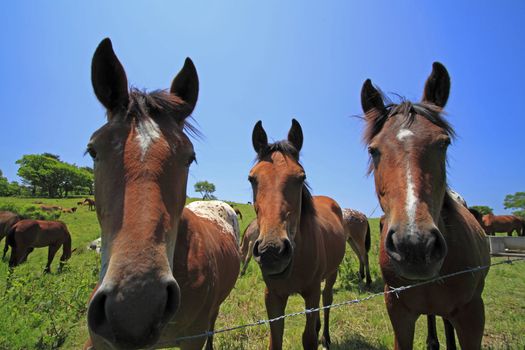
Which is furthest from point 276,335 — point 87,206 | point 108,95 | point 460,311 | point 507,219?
point 87,206

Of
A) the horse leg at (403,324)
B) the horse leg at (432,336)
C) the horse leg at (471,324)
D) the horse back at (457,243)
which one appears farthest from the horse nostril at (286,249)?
the horse leg at (432,336)

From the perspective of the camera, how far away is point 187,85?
2.66m

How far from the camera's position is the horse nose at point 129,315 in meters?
1.22

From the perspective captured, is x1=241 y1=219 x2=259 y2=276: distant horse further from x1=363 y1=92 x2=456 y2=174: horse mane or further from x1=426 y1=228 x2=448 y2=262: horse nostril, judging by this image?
x1=426 y1=228 x2=448 y2=262: horse nostril

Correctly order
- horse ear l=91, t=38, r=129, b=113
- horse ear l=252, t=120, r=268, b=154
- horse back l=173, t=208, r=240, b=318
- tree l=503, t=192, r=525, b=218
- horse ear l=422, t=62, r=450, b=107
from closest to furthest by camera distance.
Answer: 1. horse ear l=91, t=38, r=129, b=113
2. horse back l=173, t=208, r=240, b=318
3. horse ear l=422, t=62, r=450, b=107
4. horse ear l=252, t=120, r=268, b=154
5. tree l=503, t=192, r=525, b=218

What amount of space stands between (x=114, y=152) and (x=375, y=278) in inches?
379

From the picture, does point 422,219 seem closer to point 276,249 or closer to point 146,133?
point 276,249

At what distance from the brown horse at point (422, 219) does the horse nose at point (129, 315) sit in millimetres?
1560

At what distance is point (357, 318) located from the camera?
18.9ft

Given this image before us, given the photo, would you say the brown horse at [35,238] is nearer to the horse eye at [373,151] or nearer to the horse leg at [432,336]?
the horse leg at [432,336]

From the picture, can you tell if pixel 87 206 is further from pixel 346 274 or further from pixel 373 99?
pixel 373 99

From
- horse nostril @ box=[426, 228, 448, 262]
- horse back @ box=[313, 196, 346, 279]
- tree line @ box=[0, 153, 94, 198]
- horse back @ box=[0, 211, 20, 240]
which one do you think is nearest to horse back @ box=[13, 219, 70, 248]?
horse back @ box=[0, 211, 20, 240]

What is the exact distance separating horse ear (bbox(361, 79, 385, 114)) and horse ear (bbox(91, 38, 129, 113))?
2507 millimetres

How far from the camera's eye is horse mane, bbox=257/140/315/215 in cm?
427
